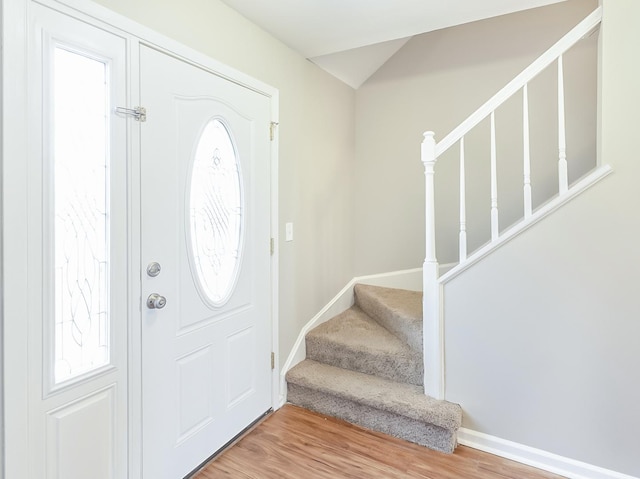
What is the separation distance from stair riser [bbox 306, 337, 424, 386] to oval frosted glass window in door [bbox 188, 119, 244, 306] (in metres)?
0.94

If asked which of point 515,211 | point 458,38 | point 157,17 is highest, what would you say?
point 458,38

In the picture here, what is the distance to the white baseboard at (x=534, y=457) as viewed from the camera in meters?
1.75

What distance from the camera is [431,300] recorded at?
2.06m

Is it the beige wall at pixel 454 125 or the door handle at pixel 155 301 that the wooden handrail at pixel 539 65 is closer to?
the beige wall at pixel 454 125

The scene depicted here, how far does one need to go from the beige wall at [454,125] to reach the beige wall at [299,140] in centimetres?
23

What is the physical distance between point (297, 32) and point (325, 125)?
77 cm

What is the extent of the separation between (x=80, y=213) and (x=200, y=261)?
1.95ft

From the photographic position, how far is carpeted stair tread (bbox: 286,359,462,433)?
1961 mm

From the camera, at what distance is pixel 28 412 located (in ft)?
3.84

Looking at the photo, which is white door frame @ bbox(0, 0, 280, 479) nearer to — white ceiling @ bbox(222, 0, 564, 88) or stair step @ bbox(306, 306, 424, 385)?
white ceiling @ bbox(222, 0, 564, 88)

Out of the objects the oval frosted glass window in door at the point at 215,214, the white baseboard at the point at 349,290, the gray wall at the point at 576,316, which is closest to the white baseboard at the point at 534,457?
the gray wall at the point at 576,316

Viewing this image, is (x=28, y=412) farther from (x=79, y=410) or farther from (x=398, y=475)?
(x=398, y=475)

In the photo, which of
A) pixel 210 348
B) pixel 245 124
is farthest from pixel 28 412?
pixel 245 124

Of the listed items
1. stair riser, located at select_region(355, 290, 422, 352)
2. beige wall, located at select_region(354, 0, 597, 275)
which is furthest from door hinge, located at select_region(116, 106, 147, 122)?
beige wall, located at select_region(354, 0, 597, 275)
